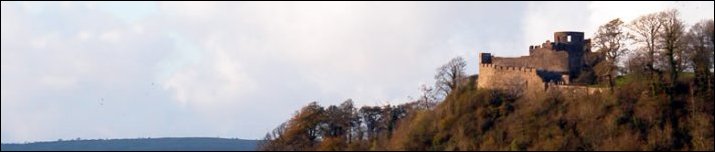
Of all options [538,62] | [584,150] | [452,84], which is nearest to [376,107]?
[452,84]

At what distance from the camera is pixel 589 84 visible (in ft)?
246

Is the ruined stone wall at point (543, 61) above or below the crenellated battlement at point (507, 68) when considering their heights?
above

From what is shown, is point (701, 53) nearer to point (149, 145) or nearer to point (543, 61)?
point (543, 61)

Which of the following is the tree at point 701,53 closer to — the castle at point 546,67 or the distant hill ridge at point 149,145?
the castle at point 546,67

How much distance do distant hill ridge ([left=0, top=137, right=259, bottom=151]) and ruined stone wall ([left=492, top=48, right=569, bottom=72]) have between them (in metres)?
15.5

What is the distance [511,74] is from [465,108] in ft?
18.7

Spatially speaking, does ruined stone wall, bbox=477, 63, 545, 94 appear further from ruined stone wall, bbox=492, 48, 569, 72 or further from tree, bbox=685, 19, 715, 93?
tree, bbox=685, 19, 715, 93

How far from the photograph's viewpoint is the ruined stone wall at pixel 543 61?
76.9 m

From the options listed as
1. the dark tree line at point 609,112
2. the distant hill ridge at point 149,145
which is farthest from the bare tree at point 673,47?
the distant hill ridge at point 149,145

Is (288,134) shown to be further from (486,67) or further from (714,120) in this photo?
(714,120)

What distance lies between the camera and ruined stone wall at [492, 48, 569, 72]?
7688 cm

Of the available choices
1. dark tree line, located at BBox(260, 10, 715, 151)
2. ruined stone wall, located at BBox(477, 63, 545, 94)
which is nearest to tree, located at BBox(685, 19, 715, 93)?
dark tree line, located at BBox(260, 10, 715, 151)

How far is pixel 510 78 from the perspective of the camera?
7650cm

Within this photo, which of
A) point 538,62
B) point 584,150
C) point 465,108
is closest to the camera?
point 584,150
